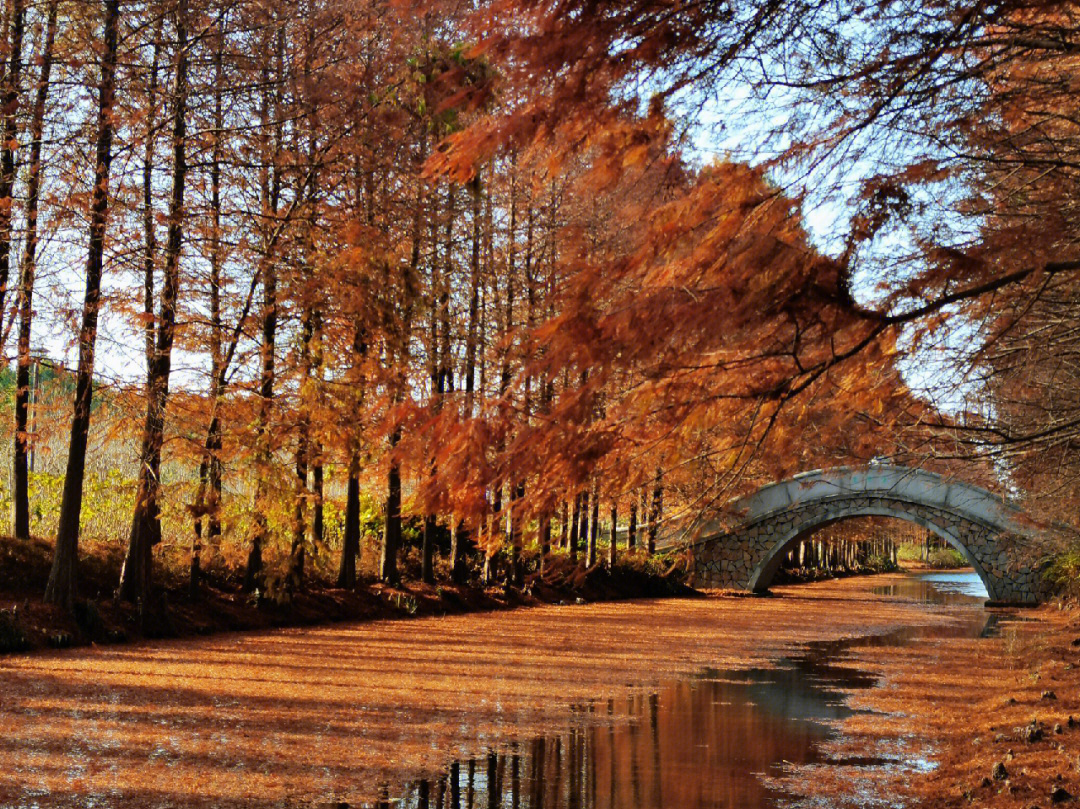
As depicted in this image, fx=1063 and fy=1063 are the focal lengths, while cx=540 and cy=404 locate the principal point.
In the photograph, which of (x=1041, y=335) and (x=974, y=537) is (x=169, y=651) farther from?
(x=974, y=537)

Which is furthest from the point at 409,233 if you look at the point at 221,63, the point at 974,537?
the point at 974,537

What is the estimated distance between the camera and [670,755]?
22.4 feet

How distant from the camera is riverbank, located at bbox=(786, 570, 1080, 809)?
5.59 m

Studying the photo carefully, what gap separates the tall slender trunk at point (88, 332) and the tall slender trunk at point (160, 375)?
0.64 metres

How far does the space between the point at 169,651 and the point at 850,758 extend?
22.3 feet

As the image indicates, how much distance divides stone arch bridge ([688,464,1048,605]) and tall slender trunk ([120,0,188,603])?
596 inches

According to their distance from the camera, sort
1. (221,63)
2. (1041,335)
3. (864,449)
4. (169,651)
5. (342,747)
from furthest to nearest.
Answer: (221,63) < (169,651) < (342,747) < (864,449) < (1041,335)

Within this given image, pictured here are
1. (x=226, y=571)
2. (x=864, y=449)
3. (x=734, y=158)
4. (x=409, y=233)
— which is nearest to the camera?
(x=734, y=158)

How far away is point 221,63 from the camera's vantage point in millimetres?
11305

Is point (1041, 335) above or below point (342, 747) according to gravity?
above

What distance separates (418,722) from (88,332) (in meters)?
5.78

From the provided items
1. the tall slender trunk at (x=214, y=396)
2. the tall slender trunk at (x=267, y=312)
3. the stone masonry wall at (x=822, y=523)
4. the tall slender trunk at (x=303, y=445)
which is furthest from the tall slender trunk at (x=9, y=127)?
the stone masonry wall at (x=822, y=523)

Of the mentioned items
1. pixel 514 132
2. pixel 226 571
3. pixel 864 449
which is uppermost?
pixel 514 132

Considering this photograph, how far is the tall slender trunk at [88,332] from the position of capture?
35.1 feet
